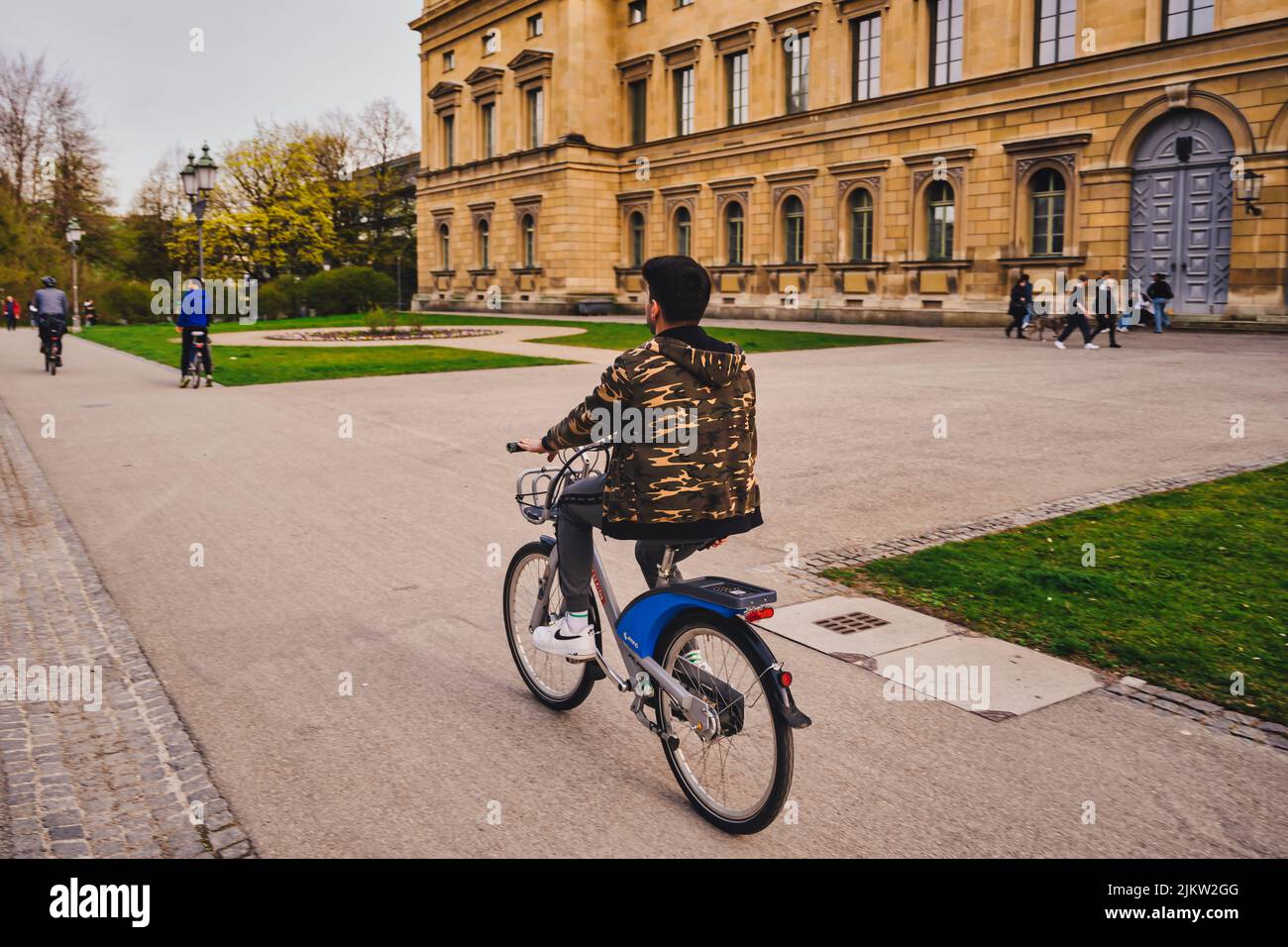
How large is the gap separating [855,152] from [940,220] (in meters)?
4.49

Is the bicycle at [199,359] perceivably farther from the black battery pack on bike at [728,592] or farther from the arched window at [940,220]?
the arched window at [940,220]

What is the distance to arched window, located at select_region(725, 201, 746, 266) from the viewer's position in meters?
45.2

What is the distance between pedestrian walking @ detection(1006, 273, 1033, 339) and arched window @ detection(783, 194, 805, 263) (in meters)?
11.5

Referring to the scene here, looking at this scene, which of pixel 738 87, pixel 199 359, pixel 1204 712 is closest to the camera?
pixel 1204 712

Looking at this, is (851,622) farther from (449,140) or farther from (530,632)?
(449,140)

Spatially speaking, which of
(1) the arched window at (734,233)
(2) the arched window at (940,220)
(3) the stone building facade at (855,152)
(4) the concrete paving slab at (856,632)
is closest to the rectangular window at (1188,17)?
(3) the stone building facade at (855,152)

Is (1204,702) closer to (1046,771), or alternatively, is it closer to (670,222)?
(1046,771)

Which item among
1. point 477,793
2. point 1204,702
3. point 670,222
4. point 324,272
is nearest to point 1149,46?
point 670,222

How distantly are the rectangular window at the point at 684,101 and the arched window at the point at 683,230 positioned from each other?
3.22m

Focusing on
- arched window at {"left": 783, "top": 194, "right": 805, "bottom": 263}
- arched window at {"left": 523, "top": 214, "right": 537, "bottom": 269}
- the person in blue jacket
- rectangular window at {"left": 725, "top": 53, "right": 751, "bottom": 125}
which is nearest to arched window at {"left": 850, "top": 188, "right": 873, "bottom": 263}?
arched window at {"left": 783, "top": 194, "right": 805, "bottom": 263}

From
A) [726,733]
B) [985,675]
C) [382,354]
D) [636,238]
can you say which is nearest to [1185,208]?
[382,354]

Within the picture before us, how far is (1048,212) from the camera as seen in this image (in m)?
33.8

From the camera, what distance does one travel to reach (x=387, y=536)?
27.7 feet
